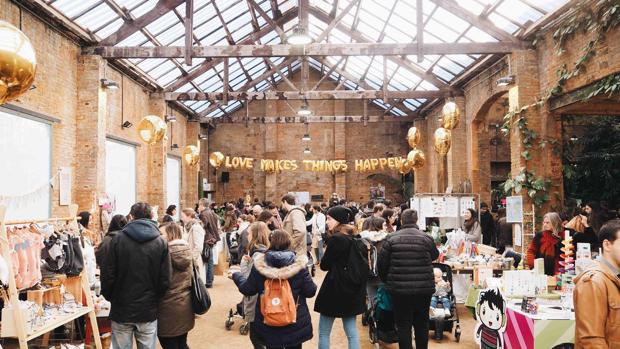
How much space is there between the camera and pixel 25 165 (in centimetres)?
732

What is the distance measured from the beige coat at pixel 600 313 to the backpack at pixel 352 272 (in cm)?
198

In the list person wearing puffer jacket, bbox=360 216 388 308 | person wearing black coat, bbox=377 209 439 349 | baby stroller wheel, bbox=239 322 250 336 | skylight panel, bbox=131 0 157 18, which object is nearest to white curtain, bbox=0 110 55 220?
skylight panel, bbox=131 0 157 18

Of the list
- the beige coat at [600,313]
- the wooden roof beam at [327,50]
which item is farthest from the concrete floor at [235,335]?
the wooden roof beam at [327,50]

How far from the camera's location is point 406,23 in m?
11.3

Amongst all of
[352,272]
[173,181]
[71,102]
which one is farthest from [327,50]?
[173,181]

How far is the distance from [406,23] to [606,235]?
9835 mm

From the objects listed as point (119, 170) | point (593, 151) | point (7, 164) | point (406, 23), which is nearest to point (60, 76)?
point (7, 164)

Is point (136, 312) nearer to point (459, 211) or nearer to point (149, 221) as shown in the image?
point (149, 221)

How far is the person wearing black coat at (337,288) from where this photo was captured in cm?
398

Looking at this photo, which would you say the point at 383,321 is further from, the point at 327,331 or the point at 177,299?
the point at 177,299

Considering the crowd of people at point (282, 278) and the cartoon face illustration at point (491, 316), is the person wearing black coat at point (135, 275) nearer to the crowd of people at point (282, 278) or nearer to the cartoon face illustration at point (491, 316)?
the crowd of people at point (282, 278)

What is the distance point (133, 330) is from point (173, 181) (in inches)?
493

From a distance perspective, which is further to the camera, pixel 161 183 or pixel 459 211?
pixel 161 183

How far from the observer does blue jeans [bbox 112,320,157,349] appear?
3541 mm
